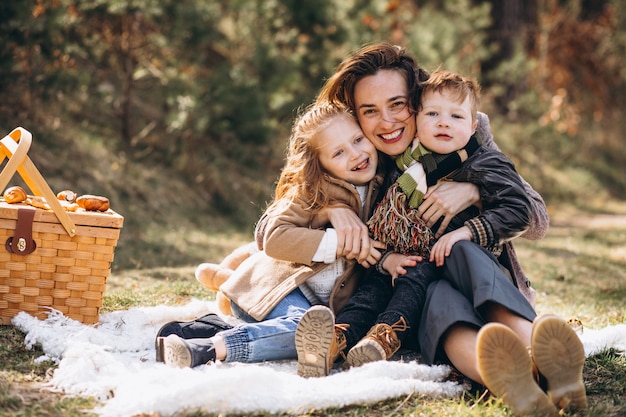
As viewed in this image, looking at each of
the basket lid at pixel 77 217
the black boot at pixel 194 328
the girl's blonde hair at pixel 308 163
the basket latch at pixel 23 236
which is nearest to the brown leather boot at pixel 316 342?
the black boot at pixel 194 328

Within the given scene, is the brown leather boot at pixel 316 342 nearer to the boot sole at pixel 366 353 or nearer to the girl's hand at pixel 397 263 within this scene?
the boot sole at pixel 366 353

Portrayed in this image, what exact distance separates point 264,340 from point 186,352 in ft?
1.08

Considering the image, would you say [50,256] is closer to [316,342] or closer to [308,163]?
[308,163]

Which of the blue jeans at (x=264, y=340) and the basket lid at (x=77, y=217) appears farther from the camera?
the basket lid at (x=77, y=217)

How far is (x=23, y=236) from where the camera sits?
3.13 metres

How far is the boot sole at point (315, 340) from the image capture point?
261 cm

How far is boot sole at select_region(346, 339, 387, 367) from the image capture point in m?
2.72

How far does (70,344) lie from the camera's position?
9.29ft

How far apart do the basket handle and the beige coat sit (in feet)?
2.55

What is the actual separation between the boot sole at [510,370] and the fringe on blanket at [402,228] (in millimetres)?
782

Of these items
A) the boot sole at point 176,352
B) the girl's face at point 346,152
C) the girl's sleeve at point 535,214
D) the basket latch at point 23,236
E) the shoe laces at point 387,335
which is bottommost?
the boot sole at point 176,352

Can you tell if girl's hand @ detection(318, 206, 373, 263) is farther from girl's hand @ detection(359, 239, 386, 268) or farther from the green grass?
the green grass

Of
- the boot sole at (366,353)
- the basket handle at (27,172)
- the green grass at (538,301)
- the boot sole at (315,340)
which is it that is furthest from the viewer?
the basket handle at (27,172)

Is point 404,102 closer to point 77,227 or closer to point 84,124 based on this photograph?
point 77,227
